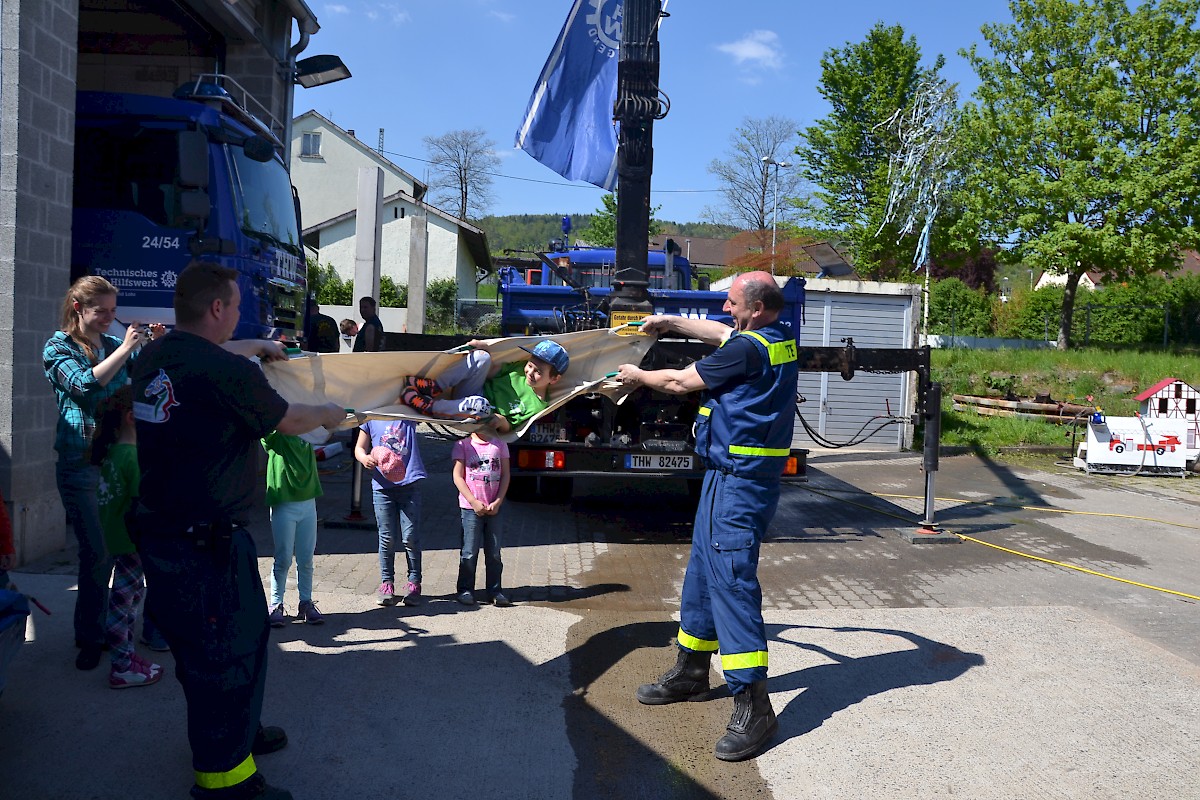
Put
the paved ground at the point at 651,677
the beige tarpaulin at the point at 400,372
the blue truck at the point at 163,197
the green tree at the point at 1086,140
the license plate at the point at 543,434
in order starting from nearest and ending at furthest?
the paved ground at the point at 651,677 → the beige tarpaulin at the point at 400,372 → the blue truck at the point at 163,197 → the license plate at the point at 543,434 → the green tree at the point at 1086,140

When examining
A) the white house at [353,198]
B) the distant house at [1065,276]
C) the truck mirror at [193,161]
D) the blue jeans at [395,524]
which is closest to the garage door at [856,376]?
the truck mirror at [193,161]

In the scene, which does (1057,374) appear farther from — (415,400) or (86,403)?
(86,403)

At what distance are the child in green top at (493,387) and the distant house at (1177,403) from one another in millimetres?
11901

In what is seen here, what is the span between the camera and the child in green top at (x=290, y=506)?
5262mm

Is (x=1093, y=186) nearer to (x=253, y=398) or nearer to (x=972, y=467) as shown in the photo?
(x=972, y=467)

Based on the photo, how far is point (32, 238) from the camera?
6.28 m

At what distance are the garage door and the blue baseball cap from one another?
1079 centimetres

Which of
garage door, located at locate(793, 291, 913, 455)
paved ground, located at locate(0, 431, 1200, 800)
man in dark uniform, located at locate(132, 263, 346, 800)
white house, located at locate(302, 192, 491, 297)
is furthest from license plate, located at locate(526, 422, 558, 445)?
white house, located at locate(302, 192, 491, 297)

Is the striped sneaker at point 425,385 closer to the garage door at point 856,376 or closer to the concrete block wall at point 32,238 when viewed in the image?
the concrete block wall at point 32,238

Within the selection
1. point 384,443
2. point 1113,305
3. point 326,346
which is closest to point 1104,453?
point 326,346

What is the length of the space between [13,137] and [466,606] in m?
4.20

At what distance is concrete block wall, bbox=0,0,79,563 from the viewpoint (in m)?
6.11

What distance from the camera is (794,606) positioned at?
21.0 ft

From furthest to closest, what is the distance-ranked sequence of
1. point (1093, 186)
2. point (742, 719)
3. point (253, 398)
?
1. point (1093, 186)
2. point (742, 719)
3. point (253, 398)
